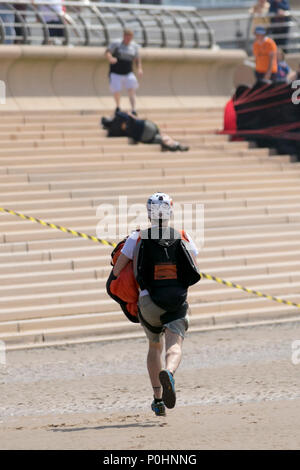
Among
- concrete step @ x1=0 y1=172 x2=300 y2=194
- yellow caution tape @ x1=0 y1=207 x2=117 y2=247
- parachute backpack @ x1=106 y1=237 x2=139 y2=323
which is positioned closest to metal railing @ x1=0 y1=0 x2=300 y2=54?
concrete step @ x1=0 y1=172 x2=300 y2=194

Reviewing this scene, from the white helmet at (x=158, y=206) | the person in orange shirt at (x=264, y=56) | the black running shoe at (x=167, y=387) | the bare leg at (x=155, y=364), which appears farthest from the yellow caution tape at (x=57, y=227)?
the person in orange shirt at (x=264, y=56)

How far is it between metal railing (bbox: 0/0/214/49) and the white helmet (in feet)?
37.6

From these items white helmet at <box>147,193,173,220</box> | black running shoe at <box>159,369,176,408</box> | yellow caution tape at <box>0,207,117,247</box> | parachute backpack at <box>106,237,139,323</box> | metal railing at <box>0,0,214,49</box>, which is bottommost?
black running shoe at <box>159,369,176,408</box>

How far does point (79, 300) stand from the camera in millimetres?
13031

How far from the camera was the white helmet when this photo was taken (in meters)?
8.23

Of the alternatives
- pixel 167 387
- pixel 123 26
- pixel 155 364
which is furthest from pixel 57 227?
pixel 123 26

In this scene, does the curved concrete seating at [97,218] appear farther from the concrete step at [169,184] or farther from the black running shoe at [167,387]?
the black running shoe at [167,387]

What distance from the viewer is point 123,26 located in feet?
68.9

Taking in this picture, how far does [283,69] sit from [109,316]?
9.53 m

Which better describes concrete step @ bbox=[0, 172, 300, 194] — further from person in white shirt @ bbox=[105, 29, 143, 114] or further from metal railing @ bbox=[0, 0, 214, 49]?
metal railing @ bbox=[0, 0, 214, 49]

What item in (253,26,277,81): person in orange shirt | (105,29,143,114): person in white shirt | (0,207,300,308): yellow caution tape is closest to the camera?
(0,207,300,308): yellow caution tape

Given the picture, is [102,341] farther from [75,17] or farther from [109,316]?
[75,17]

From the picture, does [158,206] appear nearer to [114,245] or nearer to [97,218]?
[114,245]

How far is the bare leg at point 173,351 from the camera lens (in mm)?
8099
